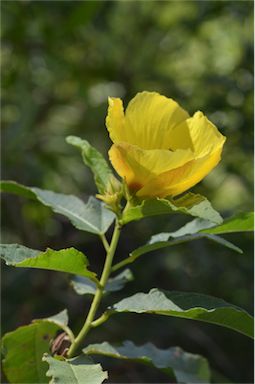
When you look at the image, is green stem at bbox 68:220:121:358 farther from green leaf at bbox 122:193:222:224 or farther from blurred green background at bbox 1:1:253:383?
blurred green background at bbox 1:1:253:383

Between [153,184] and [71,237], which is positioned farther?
[71,237]

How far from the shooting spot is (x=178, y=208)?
3.03 ft

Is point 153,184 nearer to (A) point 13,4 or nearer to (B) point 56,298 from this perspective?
(B) point 56,298

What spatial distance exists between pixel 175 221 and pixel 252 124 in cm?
42

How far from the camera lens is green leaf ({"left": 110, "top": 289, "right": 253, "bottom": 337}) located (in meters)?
0.94

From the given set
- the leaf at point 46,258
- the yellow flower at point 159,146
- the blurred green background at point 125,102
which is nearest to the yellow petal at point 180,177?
the yellow flower at point 159,146

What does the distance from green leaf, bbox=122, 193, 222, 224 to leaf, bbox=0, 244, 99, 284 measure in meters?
0.09

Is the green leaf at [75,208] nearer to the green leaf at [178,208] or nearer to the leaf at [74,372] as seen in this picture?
the green leaf at [178,208]

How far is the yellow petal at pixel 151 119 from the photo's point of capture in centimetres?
98

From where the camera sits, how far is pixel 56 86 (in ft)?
8.27

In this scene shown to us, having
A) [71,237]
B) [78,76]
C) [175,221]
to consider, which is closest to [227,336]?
[175,221]

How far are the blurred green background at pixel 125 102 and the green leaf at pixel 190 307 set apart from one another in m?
0.73

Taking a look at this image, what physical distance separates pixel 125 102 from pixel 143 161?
1393 millimetres

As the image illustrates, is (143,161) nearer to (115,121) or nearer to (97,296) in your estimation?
(115,121)
